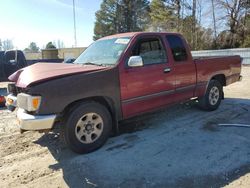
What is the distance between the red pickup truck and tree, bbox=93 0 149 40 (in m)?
41.0

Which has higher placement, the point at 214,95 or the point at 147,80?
the point at 147,80

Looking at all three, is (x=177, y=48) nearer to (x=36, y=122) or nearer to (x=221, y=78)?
(x=221, y=78)

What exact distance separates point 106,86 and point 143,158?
4.27 feet

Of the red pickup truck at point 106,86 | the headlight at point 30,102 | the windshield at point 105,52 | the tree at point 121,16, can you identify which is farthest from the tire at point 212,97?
the tree at point 121,16

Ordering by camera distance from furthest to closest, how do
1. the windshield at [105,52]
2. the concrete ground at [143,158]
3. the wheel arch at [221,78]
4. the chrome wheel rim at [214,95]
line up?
the wheel arch at [221,78] → the chrome wheel rim at [214,95] → the windshield at [105,52] → the concrete ground at [143,158]

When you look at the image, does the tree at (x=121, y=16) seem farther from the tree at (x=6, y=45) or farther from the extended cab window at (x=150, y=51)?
the extended cab window at (x=150, y=51)

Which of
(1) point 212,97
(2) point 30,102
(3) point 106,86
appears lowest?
(1) point 212,97

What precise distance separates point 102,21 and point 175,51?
44.7m

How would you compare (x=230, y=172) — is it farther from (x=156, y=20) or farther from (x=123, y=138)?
(x=156, y=20)

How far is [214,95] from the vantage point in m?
6.79

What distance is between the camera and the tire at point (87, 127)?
13.6ft

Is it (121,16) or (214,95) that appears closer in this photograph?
(214,95)

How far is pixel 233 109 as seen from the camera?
22.4 feet

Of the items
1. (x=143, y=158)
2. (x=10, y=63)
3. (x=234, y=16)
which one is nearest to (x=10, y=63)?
(x=10, y=63)
